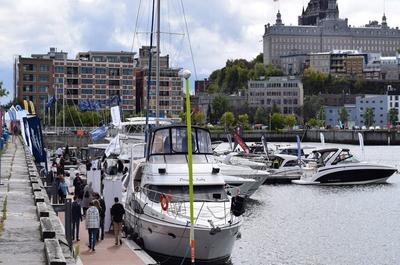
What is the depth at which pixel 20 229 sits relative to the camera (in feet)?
96.2

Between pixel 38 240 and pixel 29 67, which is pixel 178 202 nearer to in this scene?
A: pixel 38 240

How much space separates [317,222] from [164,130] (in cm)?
1698

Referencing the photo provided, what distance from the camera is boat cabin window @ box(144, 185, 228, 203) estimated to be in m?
34.9

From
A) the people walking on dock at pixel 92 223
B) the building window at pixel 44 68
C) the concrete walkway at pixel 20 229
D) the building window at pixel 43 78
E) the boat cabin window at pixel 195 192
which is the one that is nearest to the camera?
the concrete walkway at pixel 20 229

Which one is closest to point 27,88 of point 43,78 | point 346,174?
point 43,78

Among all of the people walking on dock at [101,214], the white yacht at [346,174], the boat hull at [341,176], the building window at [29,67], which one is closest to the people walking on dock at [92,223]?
the people walking on dock at [101,214]

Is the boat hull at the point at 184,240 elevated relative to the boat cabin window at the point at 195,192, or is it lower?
lower

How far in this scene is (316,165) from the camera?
8544cm

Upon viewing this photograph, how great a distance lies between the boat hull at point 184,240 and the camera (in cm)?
3200

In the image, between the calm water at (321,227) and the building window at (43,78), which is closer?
the calm water at (321,227)

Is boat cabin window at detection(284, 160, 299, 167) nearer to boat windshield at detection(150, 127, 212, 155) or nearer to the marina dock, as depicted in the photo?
the marina dock

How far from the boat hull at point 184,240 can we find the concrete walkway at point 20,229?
4.66 metres

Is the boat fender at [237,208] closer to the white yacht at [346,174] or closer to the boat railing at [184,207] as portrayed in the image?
the boat railing at [184,207]

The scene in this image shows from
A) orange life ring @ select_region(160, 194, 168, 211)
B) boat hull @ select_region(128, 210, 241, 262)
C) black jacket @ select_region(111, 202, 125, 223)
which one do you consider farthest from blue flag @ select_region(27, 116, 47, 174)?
orange life ring @ select_region(160, 194, 168, 211)
